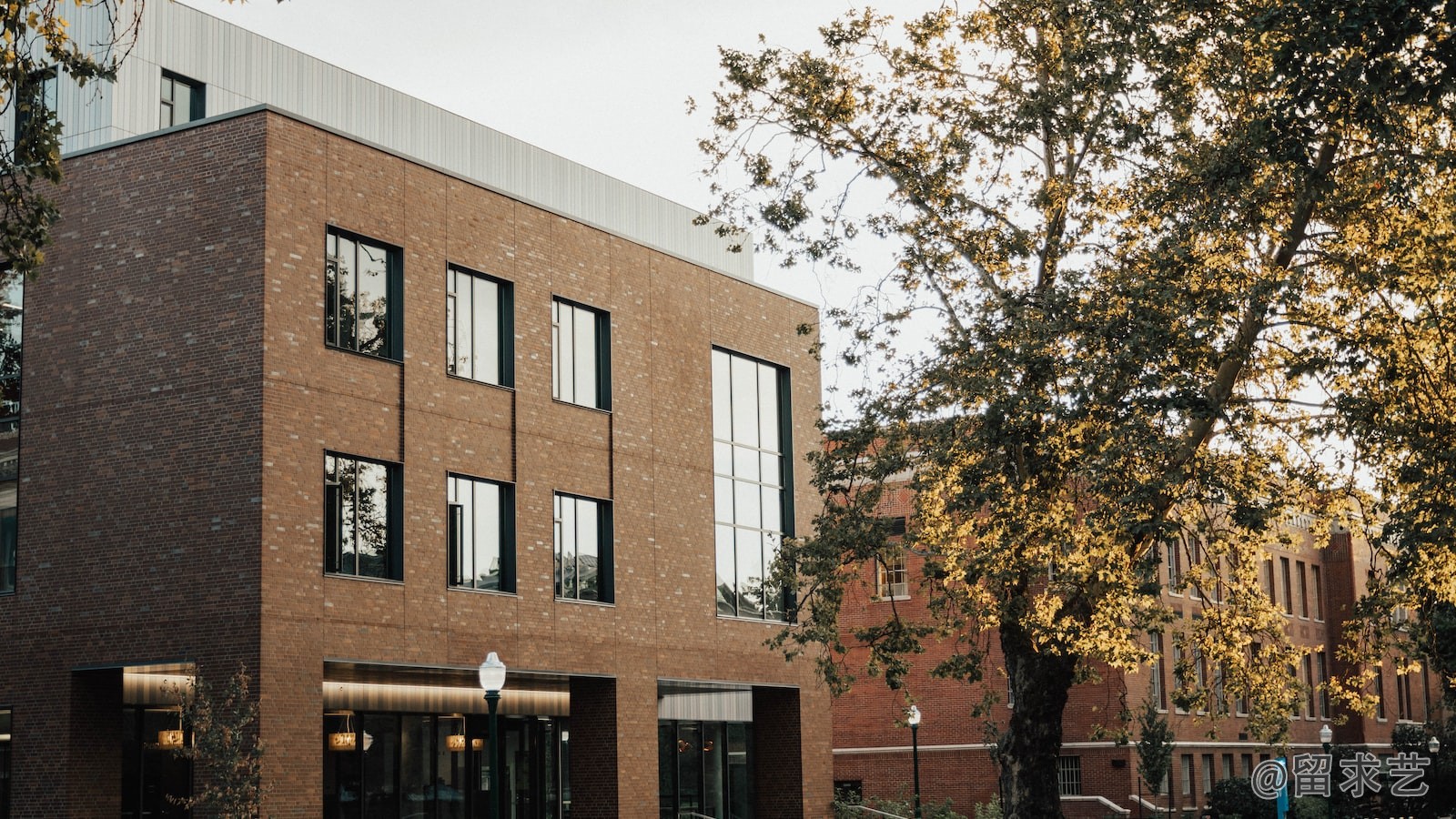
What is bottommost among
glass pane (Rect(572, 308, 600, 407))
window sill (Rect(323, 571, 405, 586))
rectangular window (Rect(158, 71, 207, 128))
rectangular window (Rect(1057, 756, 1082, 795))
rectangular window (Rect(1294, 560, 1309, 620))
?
rectangular window (Rect(1057, 756, 1082, 795))

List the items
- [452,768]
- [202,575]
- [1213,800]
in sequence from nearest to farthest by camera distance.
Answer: [202,575] < [452,768] < [1213,800]

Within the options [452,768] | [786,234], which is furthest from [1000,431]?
[452,768]

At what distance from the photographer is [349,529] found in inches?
1033

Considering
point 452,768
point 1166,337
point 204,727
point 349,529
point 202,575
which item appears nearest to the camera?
point 1166,337

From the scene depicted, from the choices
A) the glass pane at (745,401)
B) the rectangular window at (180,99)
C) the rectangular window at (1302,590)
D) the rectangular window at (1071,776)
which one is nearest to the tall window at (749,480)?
the glass pane at (745,401)

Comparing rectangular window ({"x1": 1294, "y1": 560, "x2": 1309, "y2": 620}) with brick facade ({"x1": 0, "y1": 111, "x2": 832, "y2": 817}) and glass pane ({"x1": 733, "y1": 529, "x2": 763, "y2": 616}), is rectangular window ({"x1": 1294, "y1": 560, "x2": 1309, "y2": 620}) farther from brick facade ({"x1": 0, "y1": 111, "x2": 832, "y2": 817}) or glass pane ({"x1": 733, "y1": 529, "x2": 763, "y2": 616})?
brick facade ({"x1": 0, "y1": 111, "x2": 832, "y2": 817})

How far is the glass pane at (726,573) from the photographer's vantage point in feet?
114

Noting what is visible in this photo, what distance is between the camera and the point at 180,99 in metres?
33.4

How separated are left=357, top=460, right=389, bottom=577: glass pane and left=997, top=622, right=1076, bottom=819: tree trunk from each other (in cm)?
1037

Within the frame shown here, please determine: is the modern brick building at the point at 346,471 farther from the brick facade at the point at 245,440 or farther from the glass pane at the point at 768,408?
the glass pane at the point at 768,408

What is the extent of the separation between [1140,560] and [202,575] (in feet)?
46.1

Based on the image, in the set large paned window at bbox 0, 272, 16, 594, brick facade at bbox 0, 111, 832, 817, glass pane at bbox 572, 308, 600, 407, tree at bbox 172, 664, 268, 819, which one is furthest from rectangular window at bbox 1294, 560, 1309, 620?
large paned window at bbox 0, 272, 16, 594

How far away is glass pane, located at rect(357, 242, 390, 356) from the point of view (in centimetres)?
2708

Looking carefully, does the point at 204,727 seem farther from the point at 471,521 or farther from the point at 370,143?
the point at 370,143
